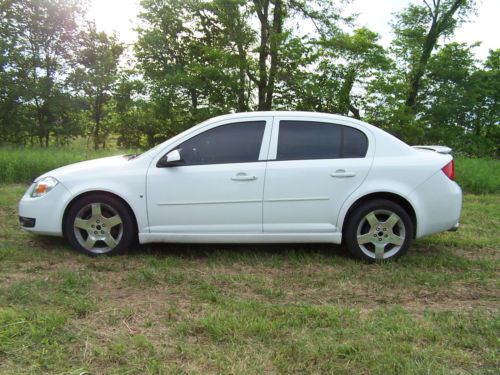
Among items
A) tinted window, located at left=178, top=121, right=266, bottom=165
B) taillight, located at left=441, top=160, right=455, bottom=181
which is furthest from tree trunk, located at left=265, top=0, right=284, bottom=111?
taillight, located at left=441, top=160, right=455, bottom=181

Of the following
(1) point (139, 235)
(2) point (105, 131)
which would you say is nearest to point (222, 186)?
(1) point (139, 235)

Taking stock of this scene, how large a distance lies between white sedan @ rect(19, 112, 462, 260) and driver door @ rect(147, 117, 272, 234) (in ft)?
0.03

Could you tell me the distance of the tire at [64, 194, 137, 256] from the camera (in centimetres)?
456

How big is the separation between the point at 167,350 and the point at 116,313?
2.24 feet

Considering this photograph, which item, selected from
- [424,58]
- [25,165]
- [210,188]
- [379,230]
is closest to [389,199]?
[379,230]

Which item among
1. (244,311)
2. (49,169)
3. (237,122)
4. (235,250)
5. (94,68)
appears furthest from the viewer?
(94,68)

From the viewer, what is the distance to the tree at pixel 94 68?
2403cm

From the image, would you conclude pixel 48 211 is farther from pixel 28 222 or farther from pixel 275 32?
pixel 275 32

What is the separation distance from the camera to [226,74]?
20500mm

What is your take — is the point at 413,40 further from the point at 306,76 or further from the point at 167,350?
the point at 167,350

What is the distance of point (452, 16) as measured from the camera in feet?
80.7

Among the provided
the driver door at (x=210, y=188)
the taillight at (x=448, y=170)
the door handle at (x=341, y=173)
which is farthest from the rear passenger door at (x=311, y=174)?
the taillight at (x=448, y=170)

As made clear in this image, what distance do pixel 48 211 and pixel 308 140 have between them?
9.41 feet

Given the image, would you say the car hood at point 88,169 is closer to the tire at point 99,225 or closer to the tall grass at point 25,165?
the tire at point 99,225
